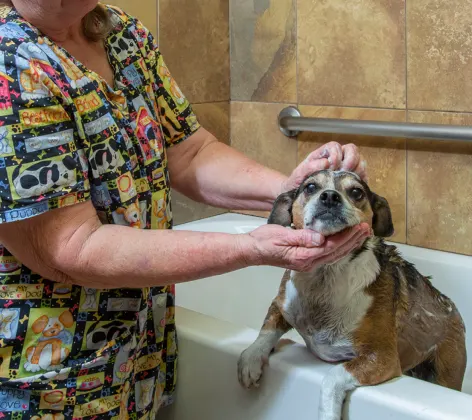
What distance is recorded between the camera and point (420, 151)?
2143mm

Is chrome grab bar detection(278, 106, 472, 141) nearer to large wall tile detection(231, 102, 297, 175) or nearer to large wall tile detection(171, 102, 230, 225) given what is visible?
large wall tile detection(231, 102, 297, 175)

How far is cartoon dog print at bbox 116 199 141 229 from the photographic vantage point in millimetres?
1276

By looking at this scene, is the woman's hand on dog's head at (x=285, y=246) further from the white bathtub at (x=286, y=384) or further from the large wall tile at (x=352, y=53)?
the large wall tile at (x=352, y=53)

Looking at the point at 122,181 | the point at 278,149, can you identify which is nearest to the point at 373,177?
the point at 278,149

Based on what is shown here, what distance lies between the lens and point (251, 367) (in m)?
1.44

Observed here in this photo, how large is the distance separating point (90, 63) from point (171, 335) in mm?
609

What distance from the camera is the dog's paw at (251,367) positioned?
4.73 ft

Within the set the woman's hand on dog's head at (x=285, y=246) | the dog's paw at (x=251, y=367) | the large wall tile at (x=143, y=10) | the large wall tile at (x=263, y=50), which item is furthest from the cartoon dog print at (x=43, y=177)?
the large wall tile at (x=263, y=50)

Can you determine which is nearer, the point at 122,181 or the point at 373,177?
the point at 122,181

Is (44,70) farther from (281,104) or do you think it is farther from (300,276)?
(281,104)

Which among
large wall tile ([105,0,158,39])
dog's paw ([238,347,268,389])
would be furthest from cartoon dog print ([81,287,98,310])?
large wall tile ([105,0,158,39])

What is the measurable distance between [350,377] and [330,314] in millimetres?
173

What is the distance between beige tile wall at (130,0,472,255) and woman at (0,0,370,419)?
73cm

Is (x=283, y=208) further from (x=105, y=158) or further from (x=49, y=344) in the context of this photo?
(x=49, y=344)
